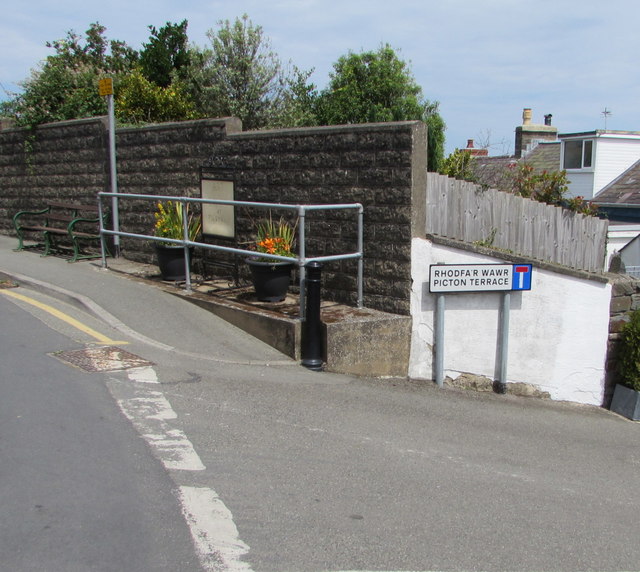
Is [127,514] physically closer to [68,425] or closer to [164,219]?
[68,425]

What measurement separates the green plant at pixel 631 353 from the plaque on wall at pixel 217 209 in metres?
5.20

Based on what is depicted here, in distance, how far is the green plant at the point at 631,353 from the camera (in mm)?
8034

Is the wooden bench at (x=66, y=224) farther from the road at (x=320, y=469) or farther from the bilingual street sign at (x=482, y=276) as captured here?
the bilingual street sign at (x=482, y=276)

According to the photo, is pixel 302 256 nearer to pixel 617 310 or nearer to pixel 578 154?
pixel 617 310

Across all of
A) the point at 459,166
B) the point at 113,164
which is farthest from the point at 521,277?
the point at 113,164

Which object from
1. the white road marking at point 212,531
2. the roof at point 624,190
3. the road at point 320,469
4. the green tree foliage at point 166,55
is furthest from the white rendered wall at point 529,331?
the roof at point 624,190

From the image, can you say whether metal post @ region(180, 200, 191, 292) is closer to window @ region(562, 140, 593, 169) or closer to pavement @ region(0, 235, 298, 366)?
pavement @ region(0, 235, 298, 366)

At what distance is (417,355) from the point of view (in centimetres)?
824

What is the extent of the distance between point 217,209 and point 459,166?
12.1ft

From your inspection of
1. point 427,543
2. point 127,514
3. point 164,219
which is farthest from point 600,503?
point 164,219

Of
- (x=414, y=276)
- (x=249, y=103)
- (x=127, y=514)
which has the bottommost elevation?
(x=127, y=514)

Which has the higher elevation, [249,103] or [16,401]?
[249,103]

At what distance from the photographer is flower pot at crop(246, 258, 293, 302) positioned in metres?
8.09

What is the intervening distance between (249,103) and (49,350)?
14.9 meters
